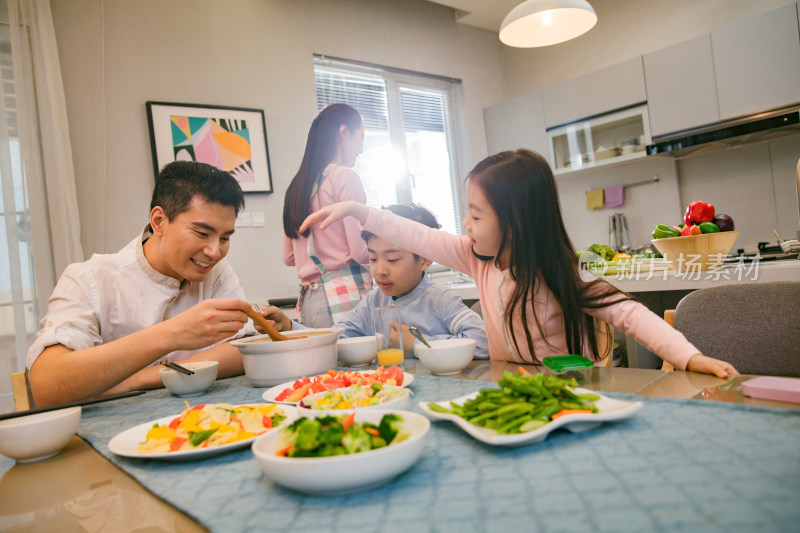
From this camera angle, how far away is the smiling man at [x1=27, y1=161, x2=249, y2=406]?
3.69 feet

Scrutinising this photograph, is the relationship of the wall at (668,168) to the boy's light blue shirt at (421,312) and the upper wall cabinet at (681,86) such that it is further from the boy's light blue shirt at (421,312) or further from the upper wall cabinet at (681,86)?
the boy's light blue shirt at (421,312)

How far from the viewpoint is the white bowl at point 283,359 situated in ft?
3.62

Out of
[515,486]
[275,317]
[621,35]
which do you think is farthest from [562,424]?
[621,35]

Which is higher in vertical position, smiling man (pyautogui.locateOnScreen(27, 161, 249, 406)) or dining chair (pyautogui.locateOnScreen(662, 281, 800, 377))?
smiling man (pyautogui.locateOnScreen(27, 161, 249, 406))

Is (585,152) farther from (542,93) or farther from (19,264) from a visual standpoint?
(19,264)

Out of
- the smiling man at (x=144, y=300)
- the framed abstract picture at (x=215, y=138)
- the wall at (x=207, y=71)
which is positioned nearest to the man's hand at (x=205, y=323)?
the smiling man at (x=144, y=300)

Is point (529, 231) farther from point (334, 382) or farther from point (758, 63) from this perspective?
point (758, 63)

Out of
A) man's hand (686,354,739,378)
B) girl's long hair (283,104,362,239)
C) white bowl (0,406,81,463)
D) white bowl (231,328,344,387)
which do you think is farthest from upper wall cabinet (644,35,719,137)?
white bowl (0,406,81,463)

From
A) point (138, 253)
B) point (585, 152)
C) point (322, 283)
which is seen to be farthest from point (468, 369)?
point (585, 152)

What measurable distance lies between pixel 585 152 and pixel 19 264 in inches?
150

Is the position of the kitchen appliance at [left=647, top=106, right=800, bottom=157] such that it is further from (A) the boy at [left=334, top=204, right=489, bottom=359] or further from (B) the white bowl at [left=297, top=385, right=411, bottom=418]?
(B) the white bowl at [left=297, top=385, right=411, bottom=418]

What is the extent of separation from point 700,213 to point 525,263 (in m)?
1.01

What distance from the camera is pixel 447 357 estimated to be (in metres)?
1.05

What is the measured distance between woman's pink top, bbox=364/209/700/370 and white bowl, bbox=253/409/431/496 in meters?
0.78
